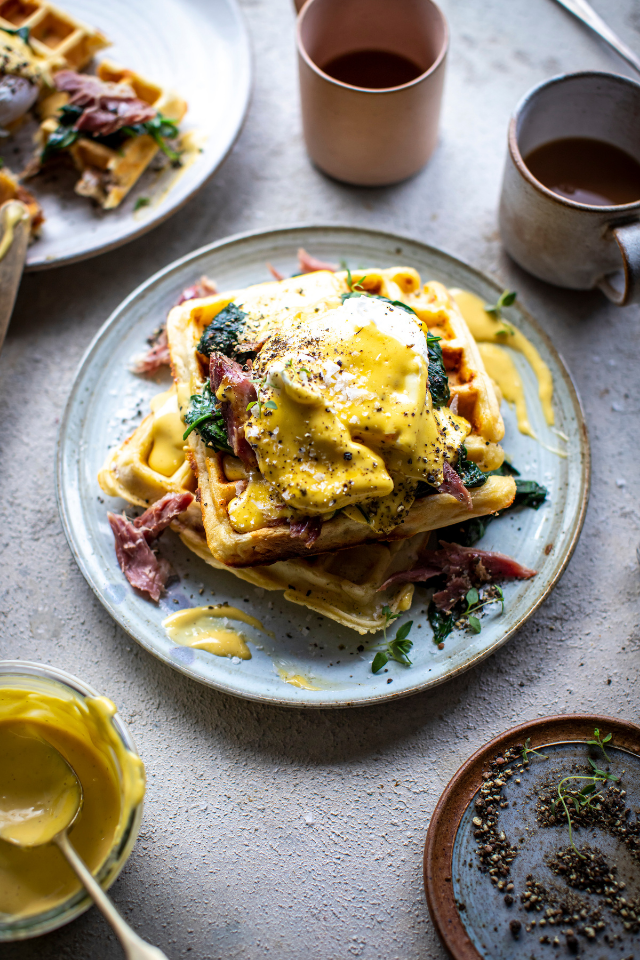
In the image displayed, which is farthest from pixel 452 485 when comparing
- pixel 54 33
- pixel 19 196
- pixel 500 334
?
pixel 54 33

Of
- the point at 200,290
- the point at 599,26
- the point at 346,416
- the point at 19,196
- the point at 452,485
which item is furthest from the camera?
the point at 599,26

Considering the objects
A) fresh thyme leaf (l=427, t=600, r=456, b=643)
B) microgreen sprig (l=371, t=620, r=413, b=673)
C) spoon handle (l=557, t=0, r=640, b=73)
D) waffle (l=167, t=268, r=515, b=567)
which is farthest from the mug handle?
microgreen sprig (l=371, t=620, r=413, b=673)

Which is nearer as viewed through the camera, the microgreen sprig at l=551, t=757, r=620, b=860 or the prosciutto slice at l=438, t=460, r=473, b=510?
the prosciutto slice at l=438, t=460, r=473, b=510

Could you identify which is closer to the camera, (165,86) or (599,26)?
(165,86)

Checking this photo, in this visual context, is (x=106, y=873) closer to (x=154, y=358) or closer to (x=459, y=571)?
(x=459, y=571)

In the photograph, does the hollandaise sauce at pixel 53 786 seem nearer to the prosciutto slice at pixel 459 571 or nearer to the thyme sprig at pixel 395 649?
the thyme sprig at pixel 395 649

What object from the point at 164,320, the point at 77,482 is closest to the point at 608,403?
the point at 164,320

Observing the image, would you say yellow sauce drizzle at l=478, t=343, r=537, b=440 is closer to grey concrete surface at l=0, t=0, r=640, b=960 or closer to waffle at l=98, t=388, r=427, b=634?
grey concrete surface at l=0, t=0, r=640, b=960
